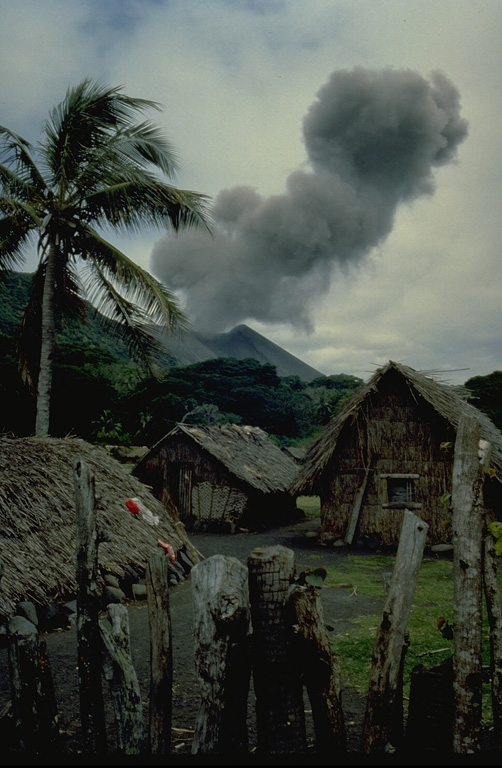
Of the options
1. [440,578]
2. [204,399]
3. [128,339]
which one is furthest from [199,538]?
[204,399]

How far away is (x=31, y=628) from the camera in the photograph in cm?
317

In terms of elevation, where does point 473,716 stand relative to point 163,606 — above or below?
below

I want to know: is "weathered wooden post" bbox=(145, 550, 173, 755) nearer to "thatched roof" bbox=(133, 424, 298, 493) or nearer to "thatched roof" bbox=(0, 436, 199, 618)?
"thatched roof" bbox=(0, 436, 199, 618)

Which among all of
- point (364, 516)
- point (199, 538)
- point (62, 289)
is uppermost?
point (62, 289)

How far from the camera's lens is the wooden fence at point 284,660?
8.98 ft

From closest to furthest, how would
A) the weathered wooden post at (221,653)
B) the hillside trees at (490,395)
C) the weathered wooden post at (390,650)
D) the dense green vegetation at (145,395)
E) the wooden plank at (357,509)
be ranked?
the weathered wooden post at (221,653), the weathered wooden post at (390,650), the wooden plank at (357,509), the dense green vegetation at (145,395), the hillside trees at (490,395)

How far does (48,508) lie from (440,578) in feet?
21.0

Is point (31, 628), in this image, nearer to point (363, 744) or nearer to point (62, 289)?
point (363, 744)

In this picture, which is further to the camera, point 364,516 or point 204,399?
point 204,399

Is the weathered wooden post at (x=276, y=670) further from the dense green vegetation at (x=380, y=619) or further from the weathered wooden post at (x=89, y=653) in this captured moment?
the weathered wooden post at (x=89, y=653)

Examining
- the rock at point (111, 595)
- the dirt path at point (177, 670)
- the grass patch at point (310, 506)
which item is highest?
the rock at point (111, 595)

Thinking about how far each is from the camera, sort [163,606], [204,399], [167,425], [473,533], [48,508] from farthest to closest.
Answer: [204,399] < [167,425] < [48,508] < [163,606] < [473,533]

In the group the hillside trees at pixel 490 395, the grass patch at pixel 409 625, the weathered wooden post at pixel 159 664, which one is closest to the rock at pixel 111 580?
the grass patch at pixel 409 625

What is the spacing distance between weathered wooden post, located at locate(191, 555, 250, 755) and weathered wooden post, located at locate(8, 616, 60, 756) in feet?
3.14
